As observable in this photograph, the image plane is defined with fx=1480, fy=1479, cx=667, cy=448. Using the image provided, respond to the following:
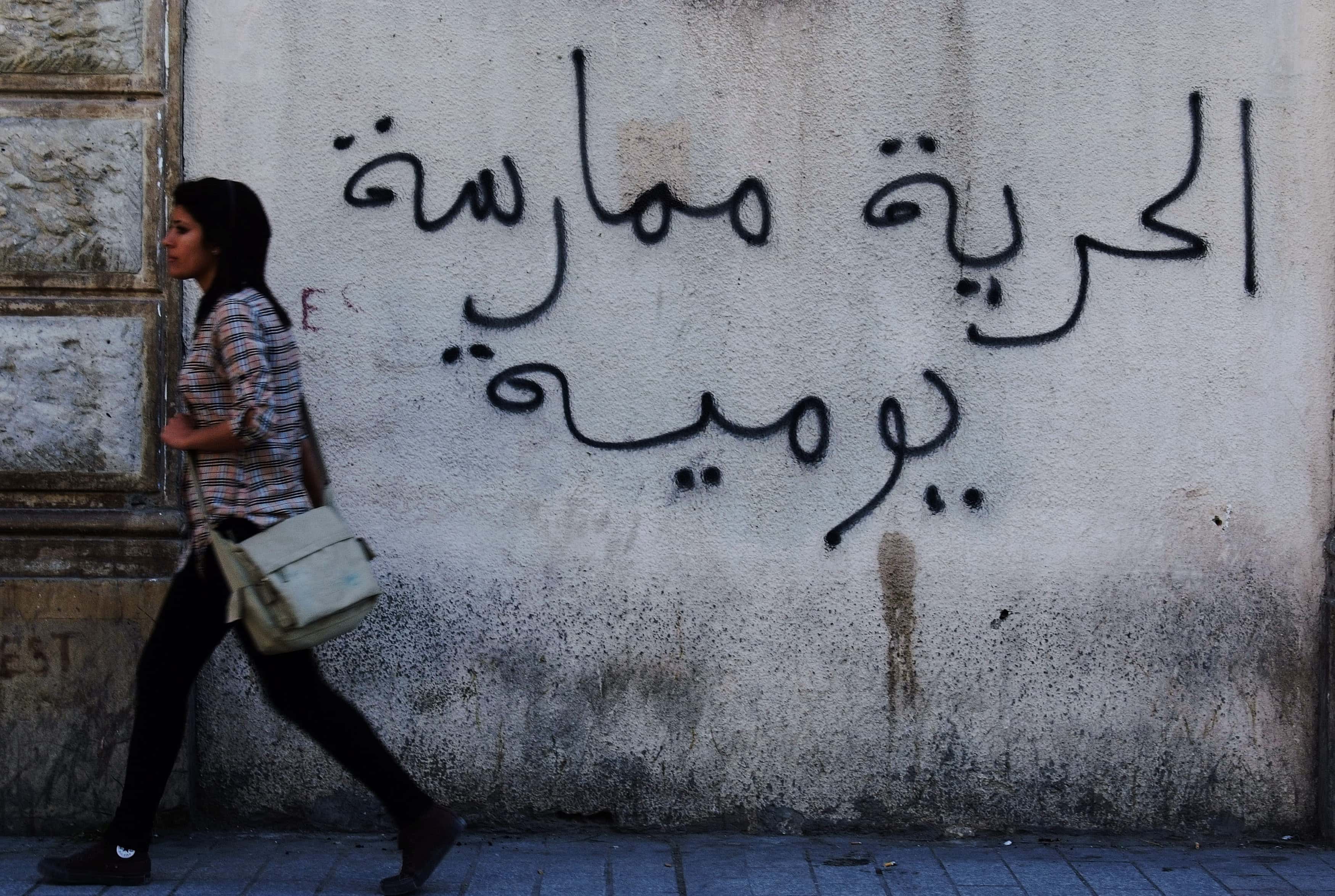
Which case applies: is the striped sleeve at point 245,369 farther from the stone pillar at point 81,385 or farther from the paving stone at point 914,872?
the paving stone at point 914,872

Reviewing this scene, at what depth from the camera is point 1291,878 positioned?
12.2ft

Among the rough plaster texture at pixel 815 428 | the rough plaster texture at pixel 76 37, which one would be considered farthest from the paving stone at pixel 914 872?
the rough plaster texture at pixel 76 37

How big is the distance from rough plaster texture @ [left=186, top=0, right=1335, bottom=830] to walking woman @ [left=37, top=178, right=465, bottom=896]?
55cm

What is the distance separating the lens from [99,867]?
3475mm

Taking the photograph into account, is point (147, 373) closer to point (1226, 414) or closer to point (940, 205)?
point (940, 205)

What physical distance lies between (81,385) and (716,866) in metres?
2.12

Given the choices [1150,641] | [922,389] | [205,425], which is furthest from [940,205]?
[205,425]

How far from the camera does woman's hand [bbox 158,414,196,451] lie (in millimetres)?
3350

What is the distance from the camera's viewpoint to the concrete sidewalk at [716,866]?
11.8ft

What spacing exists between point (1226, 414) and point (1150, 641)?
65 cm

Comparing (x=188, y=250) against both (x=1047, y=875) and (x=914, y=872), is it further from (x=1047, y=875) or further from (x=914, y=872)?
(x=1047, y=875)

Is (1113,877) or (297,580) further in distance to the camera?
(1113,877)

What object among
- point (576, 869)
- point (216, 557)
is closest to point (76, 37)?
point (216, 557)

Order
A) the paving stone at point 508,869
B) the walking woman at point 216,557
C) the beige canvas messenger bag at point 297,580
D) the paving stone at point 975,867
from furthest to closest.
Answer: the paving stone at point 975,867
the paving stone at point 508,869
the walking woman at point 216,557
the beige canvas messenger bag at point 297,580
